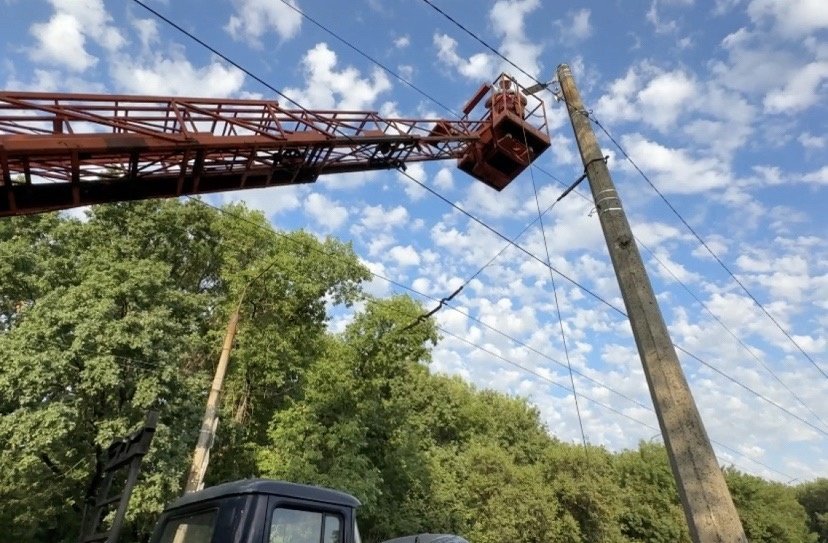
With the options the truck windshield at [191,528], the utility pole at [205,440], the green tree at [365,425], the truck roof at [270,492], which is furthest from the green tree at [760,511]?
the truck windshield at [191,528]

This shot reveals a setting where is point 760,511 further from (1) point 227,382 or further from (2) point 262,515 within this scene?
(2) point 262,515

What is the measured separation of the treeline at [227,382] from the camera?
622 inches

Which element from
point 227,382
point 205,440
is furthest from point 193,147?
point 227,382

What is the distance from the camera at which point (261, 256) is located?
73.9 ft

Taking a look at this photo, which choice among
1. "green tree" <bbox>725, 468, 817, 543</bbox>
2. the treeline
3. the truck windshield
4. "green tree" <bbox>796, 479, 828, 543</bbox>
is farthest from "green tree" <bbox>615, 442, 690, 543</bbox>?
"green tree" <bbox>796, 479, 828, 543</bbox>

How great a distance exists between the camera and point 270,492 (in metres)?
4.43

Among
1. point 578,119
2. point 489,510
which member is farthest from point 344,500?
point 489,510

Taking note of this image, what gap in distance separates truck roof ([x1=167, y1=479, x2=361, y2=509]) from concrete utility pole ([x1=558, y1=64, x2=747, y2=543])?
Answer: 9.62ft

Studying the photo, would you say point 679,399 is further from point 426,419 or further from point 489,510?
point 426,419

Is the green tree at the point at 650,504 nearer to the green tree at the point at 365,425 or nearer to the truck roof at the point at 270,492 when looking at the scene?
the green tree at the point at 365,425

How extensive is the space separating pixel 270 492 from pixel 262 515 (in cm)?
20

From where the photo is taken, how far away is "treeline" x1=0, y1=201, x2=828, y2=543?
51.9 ft

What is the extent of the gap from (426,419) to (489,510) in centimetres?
914

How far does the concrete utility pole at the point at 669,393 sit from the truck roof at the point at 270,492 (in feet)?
9.62
